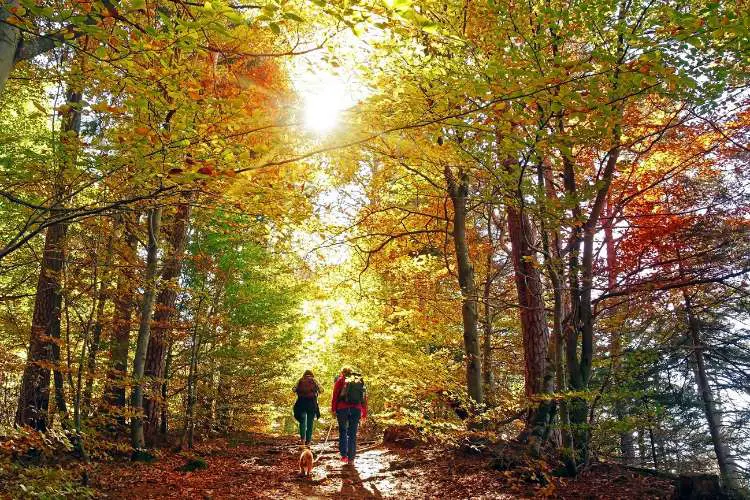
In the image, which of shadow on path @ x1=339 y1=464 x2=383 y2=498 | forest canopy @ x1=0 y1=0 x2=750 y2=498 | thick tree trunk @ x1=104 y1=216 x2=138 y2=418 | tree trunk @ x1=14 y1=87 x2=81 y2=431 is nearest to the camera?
forest canopy @ x1=0 y1=0 x2=750 y2=498

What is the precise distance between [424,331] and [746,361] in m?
12.1

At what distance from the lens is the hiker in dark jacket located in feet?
33.9

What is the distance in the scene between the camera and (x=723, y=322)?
15.9m

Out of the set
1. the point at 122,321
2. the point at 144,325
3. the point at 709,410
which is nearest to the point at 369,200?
the point at 144,325

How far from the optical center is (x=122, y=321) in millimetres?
7285

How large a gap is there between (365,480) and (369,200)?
6.66 m

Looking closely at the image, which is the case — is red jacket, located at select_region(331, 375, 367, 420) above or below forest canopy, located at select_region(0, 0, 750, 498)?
below

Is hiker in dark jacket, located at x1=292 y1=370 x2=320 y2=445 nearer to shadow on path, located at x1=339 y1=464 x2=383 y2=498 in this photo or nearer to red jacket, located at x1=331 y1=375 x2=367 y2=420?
red jacket, located at x1=331 y1=375 x2=367 y2=420

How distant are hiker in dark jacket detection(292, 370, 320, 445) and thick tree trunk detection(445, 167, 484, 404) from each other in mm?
3500

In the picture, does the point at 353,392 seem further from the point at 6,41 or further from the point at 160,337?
the point at 6,41

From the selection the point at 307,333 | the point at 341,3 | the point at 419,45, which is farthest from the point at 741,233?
the point at 307,333

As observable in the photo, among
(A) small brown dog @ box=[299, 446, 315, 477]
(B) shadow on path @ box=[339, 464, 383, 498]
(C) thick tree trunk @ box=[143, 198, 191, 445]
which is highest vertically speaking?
(C) thick tree trunk @ box=[143, 198, 191, 445]

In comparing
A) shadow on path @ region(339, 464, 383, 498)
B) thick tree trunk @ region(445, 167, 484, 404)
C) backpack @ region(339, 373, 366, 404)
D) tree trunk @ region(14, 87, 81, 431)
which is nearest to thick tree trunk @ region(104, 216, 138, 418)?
tree trunk @ region(14, 87, 81, 431)

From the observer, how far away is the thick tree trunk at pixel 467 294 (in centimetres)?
853
